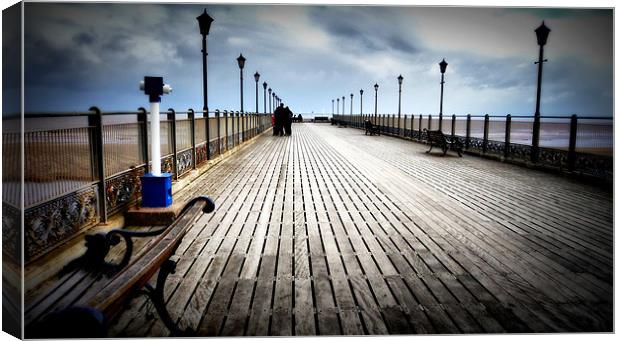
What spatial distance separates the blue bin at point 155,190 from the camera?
5117 millimetres

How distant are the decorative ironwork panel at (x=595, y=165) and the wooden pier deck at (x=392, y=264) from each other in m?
1.12

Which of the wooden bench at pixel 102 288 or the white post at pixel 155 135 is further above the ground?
the white post at pixel 155 135

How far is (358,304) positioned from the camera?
118 inches

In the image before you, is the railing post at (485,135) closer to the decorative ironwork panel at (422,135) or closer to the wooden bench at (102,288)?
the decorative ironwork panel at (422,135)

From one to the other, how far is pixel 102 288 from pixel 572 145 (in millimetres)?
10048

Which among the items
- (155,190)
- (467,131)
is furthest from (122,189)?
(467,131)

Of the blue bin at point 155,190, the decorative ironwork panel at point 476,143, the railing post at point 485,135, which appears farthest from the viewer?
the decorative ironwork panel at point 476,143

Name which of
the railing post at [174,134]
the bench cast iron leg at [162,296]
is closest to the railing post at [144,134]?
the railing post at [174,134]

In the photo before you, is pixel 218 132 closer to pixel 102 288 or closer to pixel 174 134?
pixel 174 134

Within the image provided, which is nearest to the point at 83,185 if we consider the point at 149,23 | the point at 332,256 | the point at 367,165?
the point at 149,23

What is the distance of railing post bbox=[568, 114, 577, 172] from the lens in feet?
29.8

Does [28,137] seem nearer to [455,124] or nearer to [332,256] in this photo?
[332,256]

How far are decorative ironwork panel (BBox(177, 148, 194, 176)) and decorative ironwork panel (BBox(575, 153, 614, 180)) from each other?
800cm

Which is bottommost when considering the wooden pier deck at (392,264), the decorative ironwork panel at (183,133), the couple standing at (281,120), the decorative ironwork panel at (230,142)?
the wooden pier deck at (392,264)
